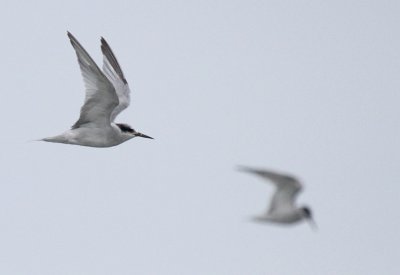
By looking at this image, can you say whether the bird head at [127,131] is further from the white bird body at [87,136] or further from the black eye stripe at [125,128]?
the white bird body at [87,136]

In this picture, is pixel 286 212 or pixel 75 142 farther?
pixel 75 142

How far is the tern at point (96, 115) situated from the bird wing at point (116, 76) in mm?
154

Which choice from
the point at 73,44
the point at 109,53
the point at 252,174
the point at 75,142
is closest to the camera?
the point at 252,174

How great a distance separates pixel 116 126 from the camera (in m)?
24.3

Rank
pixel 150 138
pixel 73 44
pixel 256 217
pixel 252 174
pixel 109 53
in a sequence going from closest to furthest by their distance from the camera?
pixel 252 174 < pixel 256 217 < pixel 73 44 < pixel 150 138 < pixel 109 53

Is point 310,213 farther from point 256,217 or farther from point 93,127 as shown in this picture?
point 93,127

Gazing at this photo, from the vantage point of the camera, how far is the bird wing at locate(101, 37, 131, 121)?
25688mm

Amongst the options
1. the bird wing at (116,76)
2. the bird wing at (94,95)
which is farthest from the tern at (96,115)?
the bird wing at (116,76)

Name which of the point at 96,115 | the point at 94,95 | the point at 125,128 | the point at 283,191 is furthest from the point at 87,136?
the point at 283,191

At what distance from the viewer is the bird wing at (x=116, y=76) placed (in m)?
25.7

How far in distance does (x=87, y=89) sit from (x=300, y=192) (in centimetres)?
693

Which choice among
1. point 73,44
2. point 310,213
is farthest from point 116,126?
point 310,213

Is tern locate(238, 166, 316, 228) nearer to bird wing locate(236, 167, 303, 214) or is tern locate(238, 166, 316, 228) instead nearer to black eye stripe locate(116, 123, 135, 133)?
bird wing locate(236, 167, 303, 214)

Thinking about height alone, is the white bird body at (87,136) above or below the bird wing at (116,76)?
below
